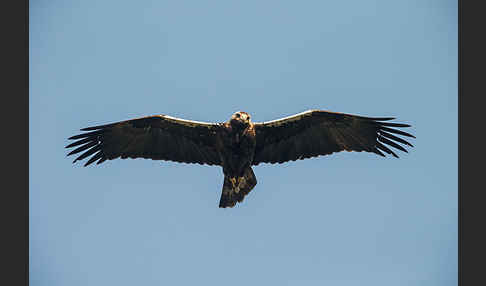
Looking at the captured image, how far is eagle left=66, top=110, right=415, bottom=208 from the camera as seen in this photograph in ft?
41.1

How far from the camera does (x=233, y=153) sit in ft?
40.5

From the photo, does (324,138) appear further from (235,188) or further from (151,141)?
(151,141)

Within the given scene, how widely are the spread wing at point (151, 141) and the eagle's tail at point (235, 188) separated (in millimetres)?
622

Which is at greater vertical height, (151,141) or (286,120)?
(286,120)

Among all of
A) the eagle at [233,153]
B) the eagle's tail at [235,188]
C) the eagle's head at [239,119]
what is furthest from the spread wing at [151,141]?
the eagle's head at [239,119]

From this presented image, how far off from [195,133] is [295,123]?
81.3 inches

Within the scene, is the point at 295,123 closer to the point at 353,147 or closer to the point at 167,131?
the point at 353,147

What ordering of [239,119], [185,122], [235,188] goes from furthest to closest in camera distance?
1. [185,122]
2. [235,188]
3. [239,119]

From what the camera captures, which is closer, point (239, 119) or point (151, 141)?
point (239, 119)

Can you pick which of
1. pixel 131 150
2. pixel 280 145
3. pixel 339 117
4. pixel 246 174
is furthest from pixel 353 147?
pixel 131 150

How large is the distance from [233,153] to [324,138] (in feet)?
6.49

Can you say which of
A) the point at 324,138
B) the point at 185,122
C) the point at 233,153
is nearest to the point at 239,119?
the point at 233,153

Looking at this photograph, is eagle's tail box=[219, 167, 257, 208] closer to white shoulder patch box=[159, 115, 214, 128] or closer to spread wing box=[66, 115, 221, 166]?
spread wing box=[66, 115, 221, 166]

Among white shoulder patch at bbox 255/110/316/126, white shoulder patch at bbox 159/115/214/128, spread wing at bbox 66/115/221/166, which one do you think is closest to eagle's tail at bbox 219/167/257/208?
spread wing at bbox 66/115/221/166
